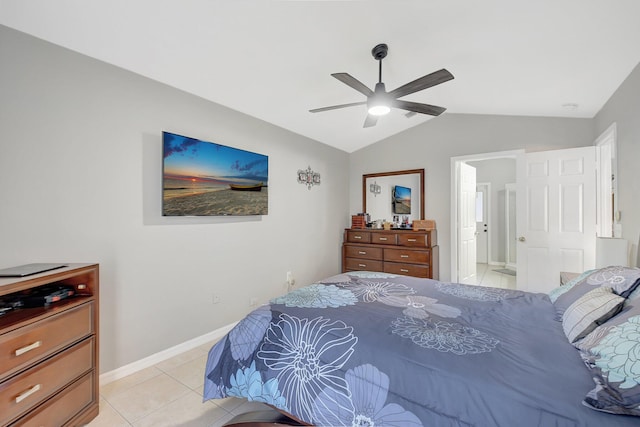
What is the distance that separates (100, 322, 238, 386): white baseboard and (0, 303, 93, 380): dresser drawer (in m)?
0.66

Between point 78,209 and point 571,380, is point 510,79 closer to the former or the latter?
point 571,380

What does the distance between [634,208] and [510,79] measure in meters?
1.50

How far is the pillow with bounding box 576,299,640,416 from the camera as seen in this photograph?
34.9 inches

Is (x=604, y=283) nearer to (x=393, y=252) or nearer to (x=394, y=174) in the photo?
(x=393, y=252)

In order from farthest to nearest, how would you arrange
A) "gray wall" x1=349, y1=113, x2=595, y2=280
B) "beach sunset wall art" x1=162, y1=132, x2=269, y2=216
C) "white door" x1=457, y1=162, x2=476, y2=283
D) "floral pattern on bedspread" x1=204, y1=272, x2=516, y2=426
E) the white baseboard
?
"white door" x1=457, y1=162, x2=476, y2=283 → "gray wall" x1=349, y1=113, x2=595, y2=280 → "beach sunset wall art" x1=162, y1=132, x2=269, y2=216 → the white baseboard → "floral pattern on bedspread" x1=204, y1=272, x2=516, y2=426

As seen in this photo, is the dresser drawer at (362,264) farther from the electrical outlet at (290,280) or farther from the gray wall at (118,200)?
the gray wall at (118,200)

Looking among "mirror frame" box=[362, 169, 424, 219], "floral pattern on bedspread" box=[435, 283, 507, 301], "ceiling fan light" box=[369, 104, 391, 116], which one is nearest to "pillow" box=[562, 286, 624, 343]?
"floral pattern on bedspread" box=[435, 283, 507, 301]

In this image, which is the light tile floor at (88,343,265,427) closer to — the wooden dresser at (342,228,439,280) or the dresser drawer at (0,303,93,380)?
the dresser drawer at (0,303,93,380)

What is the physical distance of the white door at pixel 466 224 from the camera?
420 centimetres

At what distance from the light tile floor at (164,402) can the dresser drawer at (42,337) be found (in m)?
0.59

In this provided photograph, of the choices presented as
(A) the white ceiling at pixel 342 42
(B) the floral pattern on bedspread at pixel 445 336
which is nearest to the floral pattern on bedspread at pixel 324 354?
(B) the floral pattern on bedspread at pixel 445 336

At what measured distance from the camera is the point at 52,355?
5.08 ft

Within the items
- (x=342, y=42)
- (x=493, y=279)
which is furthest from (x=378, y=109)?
(x=493, y=279)

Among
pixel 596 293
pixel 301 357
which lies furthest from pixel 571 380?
pixel 301 357
